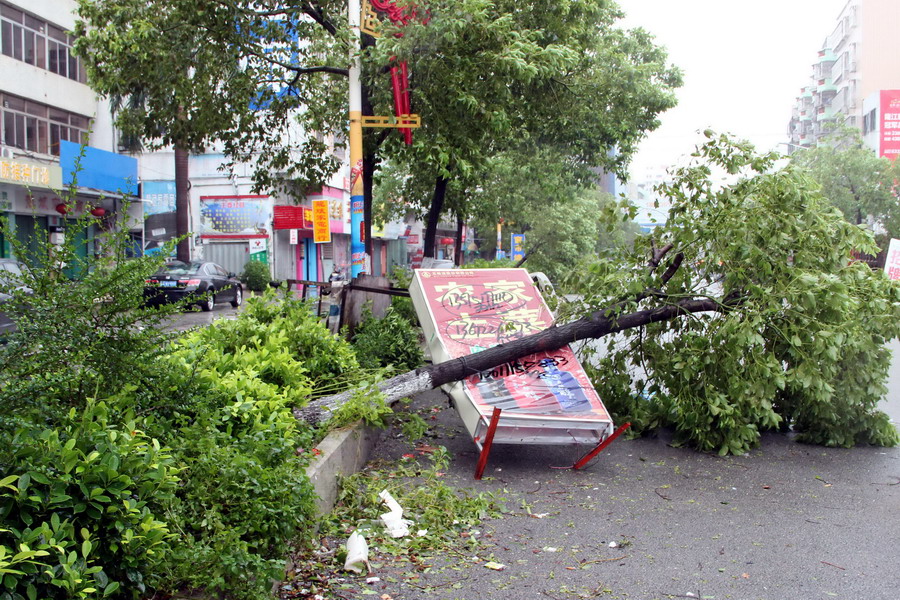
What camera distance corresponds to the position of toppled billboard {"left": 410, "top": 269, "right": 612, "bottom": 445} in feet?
22.0

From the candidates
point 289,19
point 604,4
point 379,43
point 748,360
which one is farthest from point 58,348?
point 604,4

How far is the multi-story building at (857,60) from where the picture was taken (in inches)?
3051

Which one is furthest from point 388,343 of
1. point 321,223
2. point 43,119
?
point 43,119

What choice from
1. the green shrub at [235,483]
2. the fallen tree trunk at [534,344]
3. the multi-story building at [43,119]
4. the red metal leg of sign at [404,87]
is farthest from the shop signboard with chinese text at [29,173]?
the green shrub at [235,483]

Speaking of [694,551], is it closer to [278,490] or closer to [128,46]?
[278,490]

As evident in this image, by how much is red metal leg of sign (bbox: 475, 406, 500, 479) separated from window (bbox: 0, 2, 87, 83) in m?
23.6

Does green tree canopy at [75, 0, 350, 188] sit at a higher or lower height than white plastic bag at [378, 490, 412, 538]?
higher

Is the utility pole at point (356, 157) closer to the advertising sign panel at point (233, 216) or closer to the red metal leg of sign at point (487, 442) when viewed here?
the red metal leg of sign at point (487, 442)

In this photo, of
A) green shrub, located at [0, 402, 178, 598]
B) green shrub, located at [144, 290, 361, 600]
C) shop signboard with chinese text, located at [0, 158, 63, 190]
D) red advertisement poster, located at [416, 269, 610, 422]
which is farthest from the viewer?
shop signboard with chinese text, located at [0, 158, 63, 190]

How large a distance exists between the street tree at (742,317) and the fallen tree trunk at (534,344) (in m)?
0.01

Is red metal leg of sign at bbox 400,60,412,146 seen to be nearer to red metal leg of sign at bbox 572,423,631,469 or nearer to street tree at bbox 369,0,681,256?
street tree at bbox 369,0,681,256

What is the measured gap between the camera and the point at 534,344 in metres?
7.46

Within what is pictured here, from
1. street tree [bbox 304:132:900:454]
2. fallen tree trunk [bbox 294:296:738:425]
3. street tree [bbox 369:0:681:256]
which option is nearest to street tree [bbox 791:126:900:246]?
street tree [bbox 369:0:681:256]

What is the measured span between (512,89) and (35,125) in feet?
63.1
